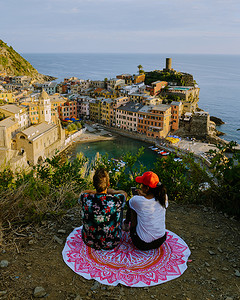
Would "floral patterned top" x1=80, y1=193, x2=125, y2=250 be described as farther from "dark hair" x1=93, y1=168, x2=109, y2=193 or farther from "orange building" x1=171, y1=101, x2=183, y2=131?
"orange building" x1=171, y1=101, x2=183, y2=131

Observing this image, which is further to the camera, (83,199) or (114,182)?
(114,182)

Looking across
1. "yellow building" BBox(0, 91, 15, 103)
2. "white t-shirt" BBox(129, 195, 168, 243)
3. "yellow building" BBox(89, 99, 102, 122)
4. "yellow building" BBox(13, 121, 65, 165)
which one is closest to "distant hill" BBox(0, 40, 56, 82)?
"yellow building" BBox(0, 91, 15, 103)

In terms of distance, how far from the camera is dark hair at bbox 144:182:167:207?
2.36 m

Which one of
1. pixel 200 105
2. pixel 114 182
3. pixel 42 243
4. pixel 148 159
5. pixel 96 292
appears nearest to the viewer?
pixel 96 292

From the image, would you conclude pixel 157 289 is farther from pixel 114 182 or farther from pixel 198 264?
pixel 114 182

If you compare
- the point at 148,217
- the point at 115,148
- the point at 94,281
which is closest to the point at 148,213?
the point at 148,217

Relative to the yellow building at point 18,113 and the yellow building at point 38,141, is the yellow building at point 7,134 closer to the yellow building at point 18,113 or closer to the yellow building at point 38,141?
the yellow building at point 38,141

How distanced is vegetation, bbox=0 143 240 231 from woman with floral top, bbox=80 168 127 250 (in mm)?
807

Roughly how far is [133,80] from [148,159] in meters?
21.0

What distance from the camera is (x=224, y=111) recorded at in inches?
1591

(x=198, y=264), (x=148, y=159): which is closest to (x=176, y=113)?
(x=148, y=159)

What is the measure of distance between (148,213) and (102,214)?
1.32 ft

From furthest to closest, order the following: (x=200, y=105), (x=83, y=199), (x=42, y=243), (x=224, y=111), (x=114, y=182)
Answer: (x=200, y=105) → (x=224, y=111) → (x=114, y=182) → (x=42, y=243) → (x=83, y=199)

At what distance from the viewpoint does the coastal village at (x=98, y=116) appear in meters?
19.9
